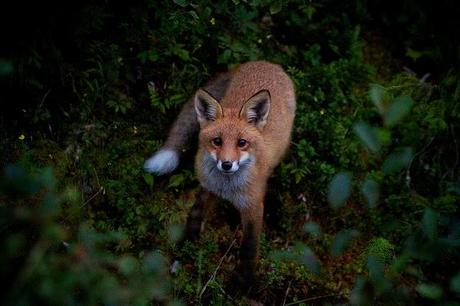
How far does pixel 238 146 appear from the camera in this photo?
12.1 ft

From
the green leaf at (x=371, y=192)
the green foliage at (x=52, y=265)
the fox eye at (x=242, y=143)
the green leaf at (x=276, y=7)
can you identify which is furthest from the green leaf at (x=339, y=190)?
the fox eye at (x=242, y=143)

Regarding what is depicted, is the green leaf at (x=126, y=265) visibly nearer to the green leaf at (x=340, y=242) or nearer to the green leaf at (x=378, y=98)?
the green leaf at (x=340, y=242)

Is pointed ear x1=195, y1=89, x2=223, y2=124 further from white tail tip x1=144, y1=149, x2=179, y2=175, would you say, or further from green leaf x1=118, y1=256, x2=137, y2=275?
green leaf x1=118, y1=256, x2=137, y2=275

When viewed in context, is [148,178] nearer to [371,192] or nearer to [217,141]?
[217,141]

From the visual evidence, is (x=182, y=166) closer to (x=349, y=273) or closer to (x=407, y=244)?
(x=349, y=273)

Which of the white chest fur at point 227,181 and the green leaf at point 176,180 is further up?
the white chest fur at point 227,181

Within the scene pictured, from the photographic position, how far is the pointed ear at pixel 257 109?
12.2ft

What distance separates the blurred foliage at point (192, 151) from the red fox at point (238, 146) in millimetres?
280

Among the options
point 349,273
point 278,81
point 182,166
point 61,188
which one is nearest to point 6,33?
point 61,188

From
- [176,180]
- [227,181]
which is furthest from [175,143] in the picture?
[227,181]

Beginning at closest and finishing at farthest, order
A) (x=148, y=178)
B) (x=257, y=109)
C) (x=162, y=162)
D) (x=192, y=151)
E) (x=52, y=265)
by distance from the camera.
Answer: (x=52, y=265)
(x=257, y=109)
(x=162, y=162)
(x=148, y=178)
(x=192, y=151)

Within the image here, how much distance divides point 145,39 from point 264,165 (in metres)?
1.66

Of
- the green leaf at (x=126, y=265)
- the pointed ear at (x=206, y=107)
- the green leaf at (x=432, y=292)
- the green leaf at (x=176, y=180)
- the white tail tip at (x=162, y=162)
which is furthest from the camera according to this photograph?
the green leaf at (x=176, y=180)

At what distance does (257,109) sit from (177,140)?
0.77m
